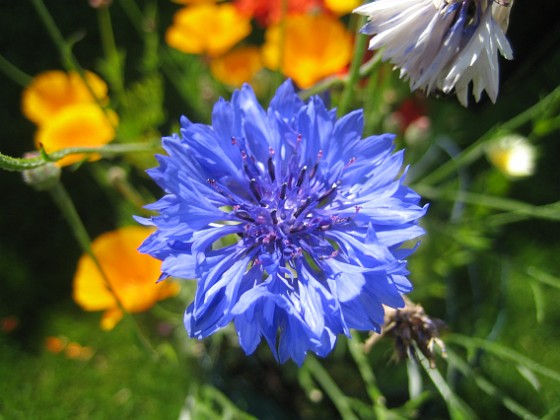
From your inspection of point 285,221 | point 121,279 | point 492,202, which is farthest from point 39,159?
point 492,202

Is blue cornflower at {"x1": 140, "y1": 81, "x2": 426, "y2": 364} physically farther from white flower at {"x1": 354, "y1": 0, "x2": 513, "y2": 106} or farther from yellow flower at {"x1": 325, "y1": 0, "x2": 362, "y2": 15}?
yellow flower at {"x1": 325, "y1": 0, "x2": 362, "y2": 15}

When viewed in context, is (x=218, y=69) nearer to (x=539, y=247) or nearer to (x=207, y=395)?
(x=207, y=395)

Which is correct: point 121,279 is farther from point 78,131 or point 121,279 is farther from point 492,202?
point 492,202

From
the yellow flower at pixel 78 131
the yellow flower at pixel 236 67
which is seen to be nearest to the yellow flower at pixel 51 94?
the yellow flower at pixel 78 131

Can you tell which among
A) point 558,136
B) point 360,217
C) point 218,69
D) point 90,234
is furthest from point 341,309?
point 558,136

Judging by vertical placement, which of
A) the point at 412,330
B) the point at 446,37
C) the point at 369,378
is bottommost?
the point at 369,378

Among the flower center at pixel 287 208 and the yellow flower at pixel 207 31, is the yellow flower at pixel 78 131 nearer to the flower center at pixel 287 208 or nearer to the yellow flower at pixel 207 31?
the yellow flower at pixel 207 31
